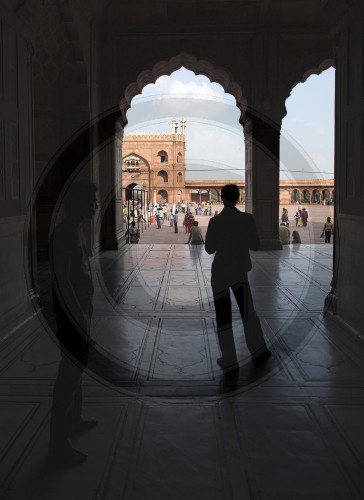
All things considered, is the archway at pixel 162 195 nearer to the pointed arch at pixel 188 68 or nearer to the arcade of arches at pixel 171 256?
the arcade of arches at pixel 171 256

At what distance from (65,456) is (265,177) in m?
9.43

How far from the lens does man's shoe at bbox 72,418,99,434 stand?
251 cm

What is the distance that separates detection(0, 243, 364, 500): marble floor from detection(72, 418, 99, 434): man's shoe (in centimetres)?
4

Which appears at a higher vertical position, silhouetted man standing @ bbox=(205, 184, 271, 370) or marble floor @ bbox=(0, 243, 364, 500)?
silhouetted man standing @ bbox=(205, 184, 271, 370)

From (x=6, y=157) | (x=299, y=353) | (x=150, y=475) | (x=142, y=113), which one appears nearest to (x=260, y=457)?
(x=150, y=475)

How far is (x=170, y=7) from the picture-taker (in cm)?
1008

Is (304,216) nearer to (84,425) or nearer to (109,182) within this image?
(109,182)

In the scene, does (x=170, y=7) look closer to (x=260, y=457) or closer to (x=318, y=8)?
(x=318, y=8)

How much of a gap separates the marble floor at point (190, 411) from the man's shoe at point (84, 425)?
0.13ft

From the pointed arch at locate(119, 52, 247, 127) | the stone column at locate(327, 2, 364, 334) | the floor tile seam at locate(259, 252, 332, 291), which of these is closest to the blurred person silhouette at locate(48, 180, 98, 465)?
the stone column at locate(327, 2, 364, 334)

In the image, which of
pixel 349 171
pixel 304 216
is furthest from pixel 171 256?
pixel 304 216

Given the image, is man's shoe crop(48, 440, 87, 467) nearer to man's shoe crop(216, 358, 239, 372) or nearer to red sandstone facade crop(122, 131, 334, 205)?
man's shoe crop(216, 358, 239, 372)

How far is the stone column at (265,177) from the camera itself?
35.9 ft

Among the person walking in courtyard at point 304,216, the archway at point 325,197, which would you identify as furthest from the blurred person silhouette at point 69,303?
the archway at point 325,197
